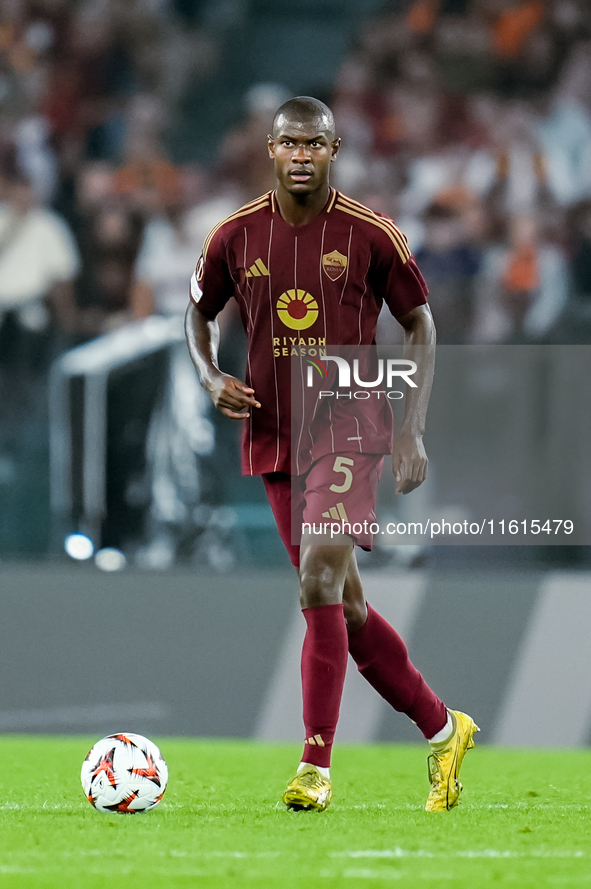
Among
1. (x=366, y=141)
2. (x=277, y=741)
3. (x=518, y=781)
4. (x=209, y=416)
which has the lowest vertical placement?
(x=277, y=741)

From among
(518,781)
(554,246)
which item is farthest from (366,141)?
(518,781)

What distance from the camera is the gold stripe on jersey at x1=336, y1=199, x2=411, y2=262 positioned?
13.3 feet

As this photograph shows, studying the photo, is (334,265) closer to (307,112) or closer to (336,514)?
(307,112)

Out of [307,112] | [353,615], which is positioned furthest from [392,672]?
[307,112]

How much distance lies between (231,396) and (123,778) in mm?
1176

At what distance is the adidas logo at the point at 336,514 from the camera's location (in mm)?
3883

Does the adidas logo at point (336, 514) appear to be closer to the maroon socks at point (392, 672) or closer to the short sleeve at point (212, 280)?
the maroon socks at point (392, 672)

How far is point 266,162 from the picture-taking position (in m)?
7.78

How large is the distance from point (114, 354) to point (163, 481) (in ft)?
2.20

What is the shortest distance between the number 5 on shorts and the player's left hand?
5.5 inches

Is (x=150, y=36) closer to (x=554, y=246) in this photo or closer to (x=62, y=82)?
(x=62, y=82)

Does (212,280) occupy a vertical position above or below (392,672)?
above

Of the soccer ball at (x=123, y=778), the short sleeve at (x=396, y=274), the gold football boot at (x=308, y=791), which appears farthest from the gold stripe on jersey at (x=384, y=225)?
the soccer ball at (x=123, y=778)

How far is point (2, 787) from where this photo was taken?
14.9 feet
